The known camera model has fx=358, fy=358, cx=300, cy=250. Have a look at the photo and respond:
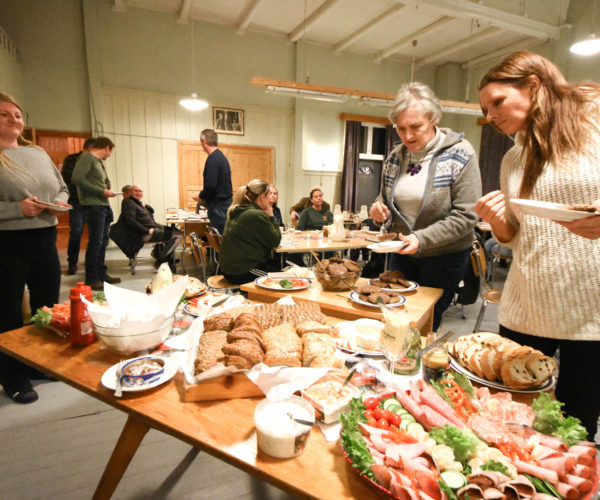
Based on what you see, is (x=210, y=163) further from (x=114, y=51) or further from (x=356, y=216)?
(x=114, y=51)

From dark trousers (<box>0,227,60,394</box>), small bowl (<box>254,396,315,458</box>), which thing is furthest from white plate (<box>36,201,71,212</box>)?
small bowl (<box>254,396,315,458</box>)

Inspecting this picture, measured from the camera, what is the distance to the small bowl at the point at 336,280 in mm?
1917

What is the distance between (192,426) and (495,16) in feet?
26.8

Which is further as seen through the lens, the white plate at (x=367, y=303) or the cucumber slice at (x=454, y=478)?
the white plate at (x=367, y=303)

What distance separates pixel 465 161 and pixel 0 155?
2514 millimetres

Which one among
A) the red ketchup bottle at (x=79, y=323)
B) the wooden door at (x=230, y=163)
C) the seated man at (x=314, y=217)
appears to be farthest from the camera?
the wooden door at (x=230, y=163)

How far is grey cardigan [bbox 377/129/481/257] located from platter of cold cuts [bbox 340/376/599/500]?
1.02 meters

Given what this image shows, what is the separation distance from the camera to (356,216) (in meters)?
6.71

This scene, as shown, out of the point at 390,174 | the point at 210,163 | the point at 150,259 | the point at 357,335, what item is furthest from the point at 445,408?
the point at 150,259

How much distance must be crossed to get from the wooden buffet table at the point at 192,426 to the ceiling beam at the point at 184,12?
25.2 feet

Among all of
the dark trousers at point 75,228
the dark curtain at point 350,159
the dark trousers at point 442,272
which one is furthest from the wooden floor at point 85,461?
the dark curtain at point 350,159

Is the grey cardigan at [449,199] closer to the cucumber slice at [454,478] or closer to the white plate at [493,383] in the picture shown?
the white plate at [493,383]

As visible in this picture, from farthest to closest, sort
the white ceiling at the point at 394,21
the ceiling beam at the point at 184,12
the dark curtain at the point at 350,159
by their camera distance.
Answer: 1. the dark curtain at the point at 350,159
2. the ceiling beam at the point at 184,12
3. the white ceiling at the point at 394,21

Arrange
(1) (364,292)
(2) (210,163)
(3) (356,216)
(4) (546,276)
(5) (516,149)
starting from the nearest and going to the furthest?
(4) (546,276) → (5) (516,149) → (1) (364,292) → (2) (210,163) → (3) (356,216)
